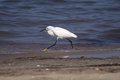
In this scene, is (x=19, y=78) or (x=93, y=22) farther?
(x=93, y=22)

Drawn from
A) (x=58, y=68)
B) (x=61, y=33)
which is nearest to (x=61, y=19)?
(x=61, y=33)

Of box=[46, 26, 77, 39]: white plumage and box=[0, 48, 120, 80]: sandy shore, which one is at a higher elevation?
box=[0, 48, 120, 80]: sandy shore

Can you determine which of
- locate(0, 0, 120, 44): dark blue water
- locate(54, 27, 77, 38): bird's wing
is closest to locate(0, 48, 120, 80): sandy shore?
locate(54, 27, 77, 38): bird's wing

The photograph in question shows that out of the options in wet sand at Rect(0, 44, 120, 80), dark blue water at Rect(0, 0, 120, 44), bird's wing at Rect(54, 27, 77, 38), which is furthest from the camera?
dark blue water at Rect(0, 0, 120, 44)

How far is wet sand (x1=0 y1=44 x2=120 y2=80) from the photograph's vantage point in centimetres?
695

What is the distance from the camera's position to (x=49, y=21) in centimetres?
1508

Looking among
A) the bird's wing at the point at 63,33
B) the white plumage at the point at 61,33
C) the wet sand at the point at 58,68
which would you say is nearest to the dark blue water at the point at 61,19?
the white plumage at the point at 61,33

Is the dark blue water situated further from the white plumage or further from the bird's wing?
the bird's wing

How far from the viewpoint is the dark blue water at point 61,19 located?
12.9 meters

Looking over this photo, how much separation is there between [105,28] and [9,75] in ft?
25.1

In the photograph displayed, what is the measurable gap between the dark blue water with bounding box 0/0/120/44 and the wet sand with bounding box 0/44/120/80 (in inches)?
130

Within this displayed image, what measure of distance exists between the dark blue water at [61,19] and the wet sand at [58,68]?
3292 millimetres

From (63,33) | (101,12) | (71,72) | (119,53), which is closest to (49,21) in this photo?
(101,12)

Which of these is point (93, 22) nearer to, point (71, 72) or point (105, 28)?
point (105, 28)
